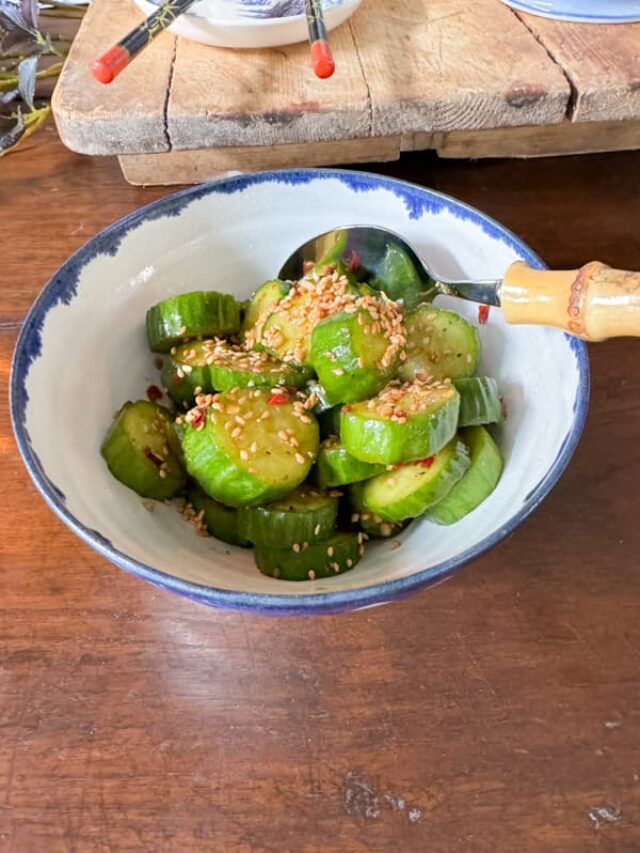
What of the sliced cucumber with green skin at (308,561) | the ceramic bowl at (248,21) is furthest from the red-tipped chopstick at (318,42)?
the sliced cucumber with green skin at (308,561)

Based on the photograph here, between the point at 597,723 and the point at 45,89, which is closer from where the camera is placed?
the point at 597,723

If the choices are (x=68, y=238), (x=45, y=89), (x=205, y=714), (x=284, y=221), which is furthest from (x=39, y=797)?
(x=45, y=89)

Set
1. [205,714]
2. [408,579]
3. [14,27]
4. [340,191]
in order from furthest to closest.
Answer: [14,27] → [340,191] → [205,714] → [408,579]

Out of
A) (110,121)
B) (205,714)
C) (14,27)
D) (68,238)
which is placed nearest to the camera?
(205,714)

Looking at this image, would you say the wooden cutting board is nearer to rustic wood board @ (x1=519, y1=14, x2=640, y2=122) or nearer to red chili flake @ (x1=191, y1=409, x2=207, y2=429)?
rustic wood board @ (x1=519, y1=14, x2=640, y2=122)

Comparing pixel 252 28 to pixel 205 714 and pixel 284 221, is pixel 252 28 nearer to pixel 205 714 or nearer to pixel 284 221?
pixel 284 221

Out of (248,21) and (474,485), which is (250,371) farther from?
(248,21)

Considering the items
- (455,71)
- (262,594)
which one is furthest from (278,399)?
(455,71)

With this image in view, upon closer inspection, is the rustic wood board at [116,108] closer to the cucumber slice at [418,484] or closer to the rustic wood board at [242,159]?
the rustic wood board at [242,159]

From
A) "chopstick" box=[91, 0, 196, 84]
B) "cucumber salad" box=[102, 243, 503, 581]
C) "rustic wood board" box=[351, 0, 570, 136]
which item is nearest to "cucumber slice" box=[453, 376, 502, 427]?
"cucumber salad" box=[102, 243, 503, 581]
